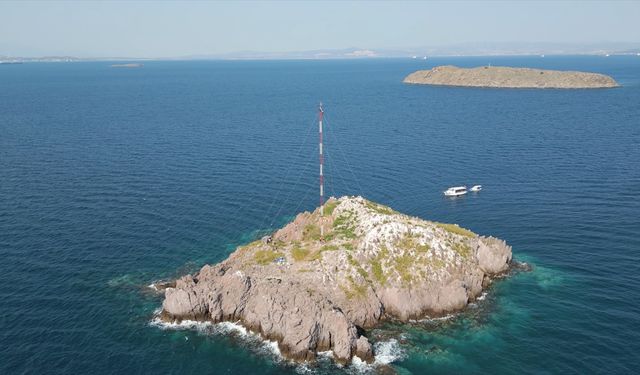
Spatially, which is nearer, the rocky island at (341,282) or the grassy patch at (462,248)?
the rocky island at (341,282)

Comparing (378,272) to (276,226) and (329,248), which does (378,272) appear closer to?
(329,248)

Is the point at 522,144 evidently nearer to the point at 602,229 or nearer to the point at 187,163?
the point at 602,229

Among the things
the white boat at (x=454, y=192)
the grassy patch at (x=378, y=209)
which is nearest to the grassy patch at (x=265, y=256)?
the grassy patch at (x=378, y=209)

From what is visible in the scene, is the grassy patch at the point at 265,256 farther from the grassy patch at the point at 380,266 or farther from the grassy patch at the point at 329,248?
Result: the grassy patch at the point at 380,266

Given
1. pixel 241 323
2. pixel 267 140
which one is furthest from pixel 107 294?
pixel 267 140

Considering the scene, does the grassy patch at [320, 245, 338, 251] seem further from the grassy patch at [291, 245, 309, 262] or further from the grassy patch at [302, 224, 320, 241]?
the grassy patch at [302, 224, 320, 241]

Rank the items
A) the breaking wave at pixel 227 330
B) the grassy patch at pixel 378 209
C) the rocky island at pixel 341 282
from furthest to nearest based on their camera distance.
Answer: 1. the grassy patch at pixel 378 209
2. the rocky island at pixel 341 282
3. the breaking wave at pixel 227 330

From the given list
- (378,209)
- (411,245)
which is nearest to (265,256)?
(411,245)
